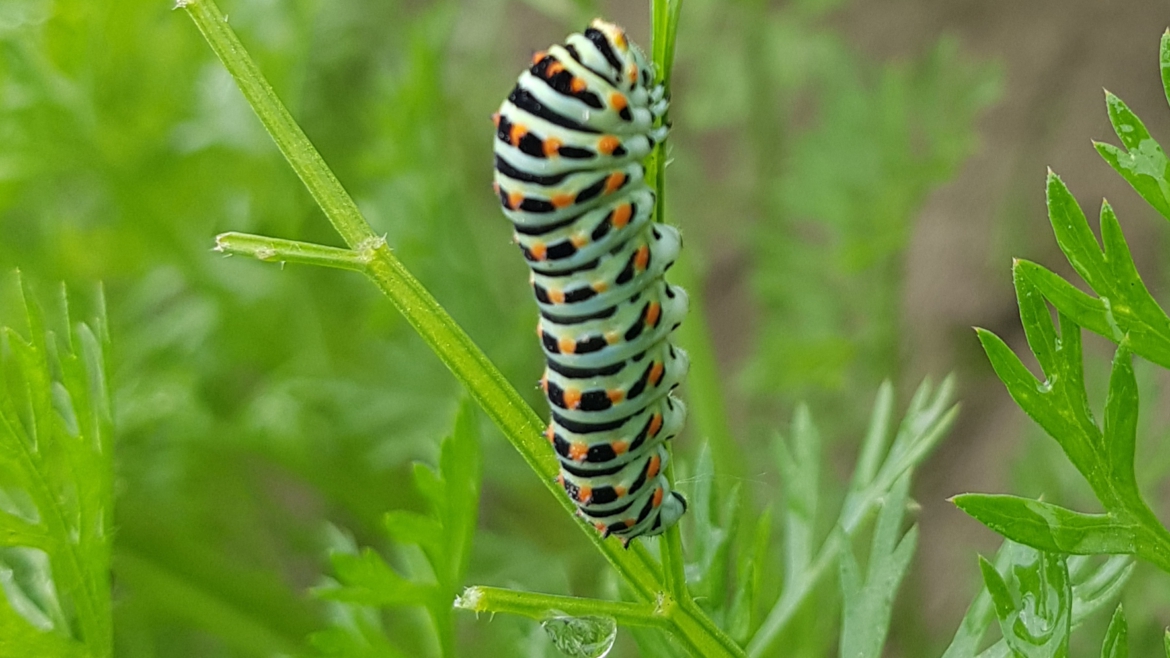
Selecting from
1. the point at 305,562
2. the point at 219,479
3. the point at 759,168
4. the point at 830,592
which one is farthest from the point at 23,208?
the point at 830,592

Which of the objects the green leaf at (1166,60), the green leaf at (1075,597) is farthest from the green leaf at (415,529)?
the green leaf at (1166,60)

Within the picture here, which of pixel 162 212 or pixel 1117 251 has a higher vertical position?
pixel 162 212

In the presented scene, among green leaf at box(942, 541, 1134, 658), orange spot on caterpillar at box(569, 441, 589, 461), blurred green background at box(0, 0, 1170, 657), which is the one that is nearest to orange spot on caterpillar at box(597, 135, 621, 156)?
orange spot on caterpillar at box(569, 441, 589, 461)

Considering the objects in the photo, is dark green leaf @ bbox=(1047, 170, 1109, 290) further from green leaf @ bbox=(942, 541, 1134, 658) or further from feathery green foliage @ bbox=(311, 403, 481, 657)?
feathery green foliage @ bbox=(311, 403, 481, 657)


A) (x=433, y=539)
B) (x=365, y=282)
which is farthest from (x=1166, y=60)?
(x=365, y=282)

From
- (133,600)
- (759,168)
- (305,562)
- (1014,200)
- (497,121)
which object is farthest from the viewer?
(305,562)

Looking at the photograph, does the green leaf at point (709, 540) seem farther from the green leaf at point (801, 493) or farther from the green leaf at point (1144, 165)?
the green leaf at point (1144, 165)

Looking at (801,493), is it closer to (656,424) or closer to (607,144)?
(656,424)

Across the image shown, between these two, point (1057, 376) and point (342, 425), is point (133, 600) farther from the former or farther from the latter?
point (1057, 376)
